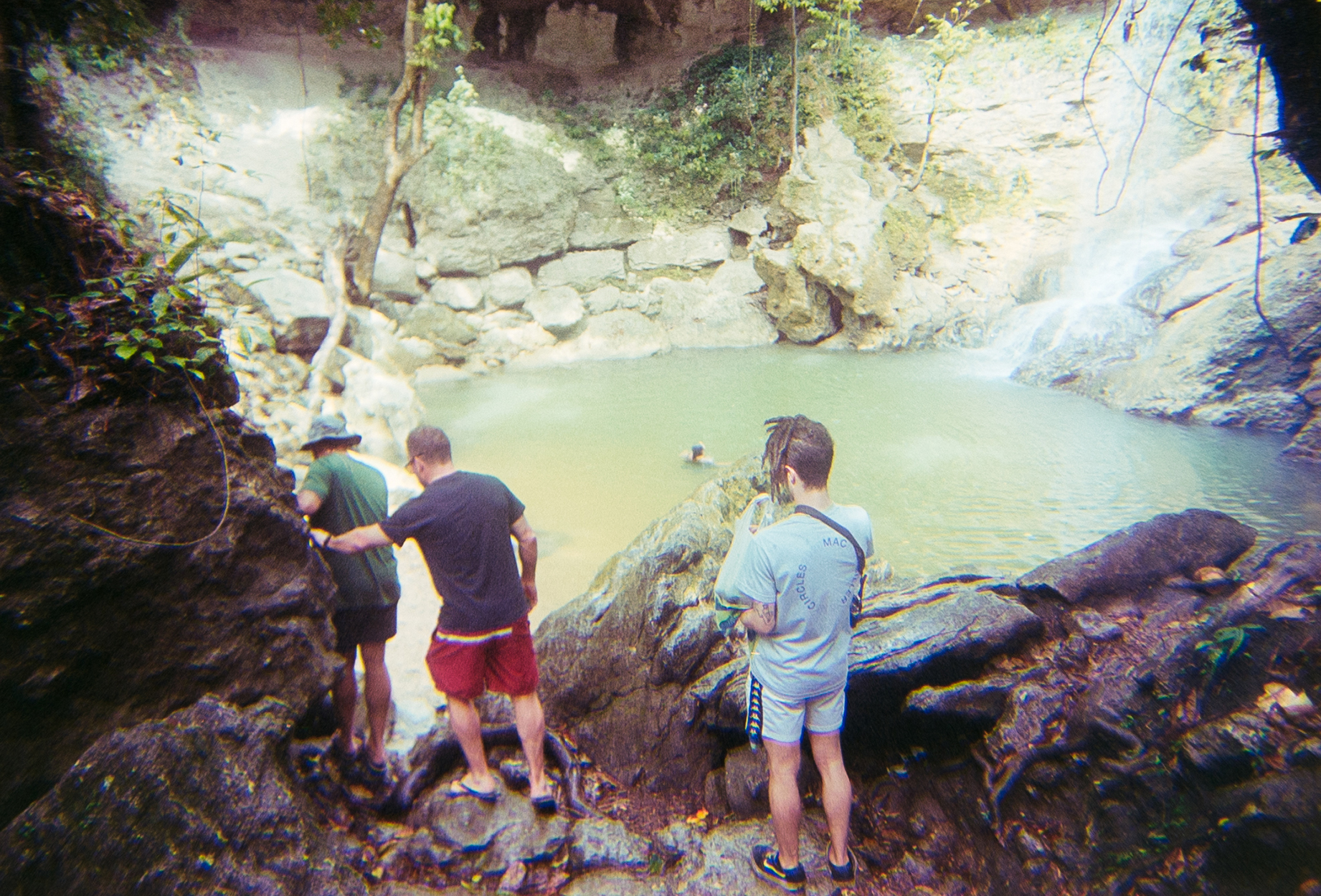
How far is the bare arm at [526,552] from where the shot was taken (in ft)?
9.09

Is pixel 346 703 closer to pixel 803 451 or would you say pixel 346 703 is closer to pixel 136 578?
pixel 136 578

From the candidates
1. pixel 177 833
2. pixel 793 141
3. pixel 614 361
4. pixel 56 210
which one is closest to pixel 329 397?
pixel 614 361

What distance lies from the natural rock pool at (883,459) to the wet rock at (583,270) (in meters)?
2.60

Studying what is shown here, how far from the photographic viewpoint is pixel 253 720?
2109 millimetres

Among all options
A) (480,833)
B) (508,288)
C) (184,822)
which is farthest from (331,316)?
(184,822)

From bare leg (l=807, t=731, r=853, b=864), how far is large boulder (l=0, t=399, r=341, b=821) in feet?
6.44

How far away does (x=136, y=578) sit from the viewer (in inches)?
79.4

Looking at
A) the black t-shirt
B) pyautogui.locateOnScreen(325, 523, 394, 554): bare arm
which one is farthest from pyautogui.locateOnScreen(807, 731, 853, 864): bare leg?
pyautogui.locateOnScreen(325, 523, 394, 554): bare arm

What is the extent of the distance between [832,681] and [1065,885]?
962 mm

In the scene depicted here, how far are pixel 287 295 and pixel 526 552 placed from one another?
818cm

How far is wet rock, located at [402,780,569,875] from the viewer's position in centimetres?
242

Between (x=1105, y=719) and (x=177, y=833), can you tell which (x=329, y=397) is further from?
(x=1105, y=719)

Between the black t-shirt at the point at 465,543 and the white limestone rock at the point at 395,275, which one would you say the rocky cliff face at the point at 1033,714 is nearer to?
the black t-shirt at the point at 465,543

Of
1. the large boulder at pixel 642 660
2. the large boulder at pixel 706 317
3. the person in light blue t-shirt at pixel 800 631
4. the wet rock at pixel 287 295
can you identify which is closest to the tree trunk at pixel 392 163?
the wet rock at pixel 287 295
